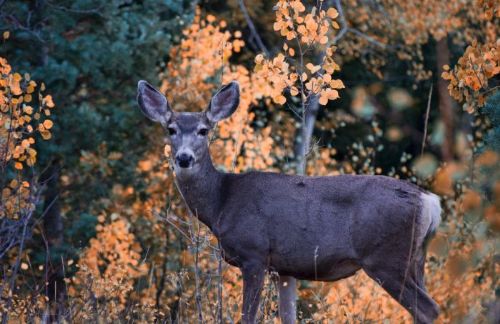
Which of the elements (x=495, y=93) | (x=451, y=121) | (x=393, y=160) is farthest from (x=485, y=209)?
(x=393, y=160)

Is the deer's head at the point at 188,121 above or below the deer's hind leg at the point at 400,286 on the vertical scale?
above

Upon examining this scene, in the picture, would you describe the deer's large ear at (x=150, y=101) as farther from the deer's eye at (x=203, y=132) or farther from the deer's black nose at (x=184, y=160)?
the deer's black nose at (x=184, y=160)

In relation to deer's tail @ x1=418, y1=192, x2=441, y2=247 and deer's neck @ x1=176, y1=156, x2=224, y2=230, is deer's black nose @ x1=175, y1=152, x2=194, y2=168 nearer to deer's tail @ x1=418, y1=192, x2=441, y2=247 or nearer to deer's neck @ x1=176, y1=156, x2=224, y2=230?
deer's neck @ x1=176, y1=156, x2=224, y2=230

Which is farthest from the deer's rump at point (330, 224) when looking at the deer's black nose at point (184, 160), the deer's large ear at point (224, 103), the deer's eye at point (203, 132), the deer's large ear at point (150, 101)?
the deer's large ear at point (150, 101)

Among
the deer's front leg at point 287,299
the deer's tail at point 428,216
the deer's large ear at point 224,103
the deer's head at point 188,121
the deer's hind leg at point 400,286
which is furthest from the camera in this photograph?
the deer's large ear at point 224,103

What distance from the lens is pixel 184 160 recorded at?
755cm

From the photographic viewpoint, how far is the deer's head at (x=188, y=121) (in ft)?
25.5

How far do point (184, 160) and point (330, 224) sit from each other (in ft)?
3.84

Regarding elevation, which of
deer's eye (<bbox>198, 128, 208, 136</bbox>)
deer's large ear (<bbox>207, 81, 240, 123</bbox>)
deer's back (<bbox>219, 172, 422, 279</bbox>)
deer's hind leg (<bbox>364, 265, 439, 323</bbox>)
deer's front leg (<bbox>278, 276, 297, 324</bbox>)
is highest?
deer's large ear (<bbox>207, 81, 240, 123</bbox>)

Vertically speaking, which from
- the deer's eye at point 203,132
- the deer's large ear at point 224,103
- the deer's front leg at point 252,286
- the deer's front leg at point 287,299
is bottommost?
the deer's front leg at point 287,299

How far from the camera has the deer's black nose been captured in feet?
24.7

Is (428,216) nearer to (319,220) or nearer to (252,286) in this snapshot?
(319,220)

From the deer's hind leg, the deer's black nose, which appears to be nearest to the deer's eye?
the deer's black nose

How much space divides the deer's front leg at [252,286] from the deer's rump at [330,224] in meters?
0.10
